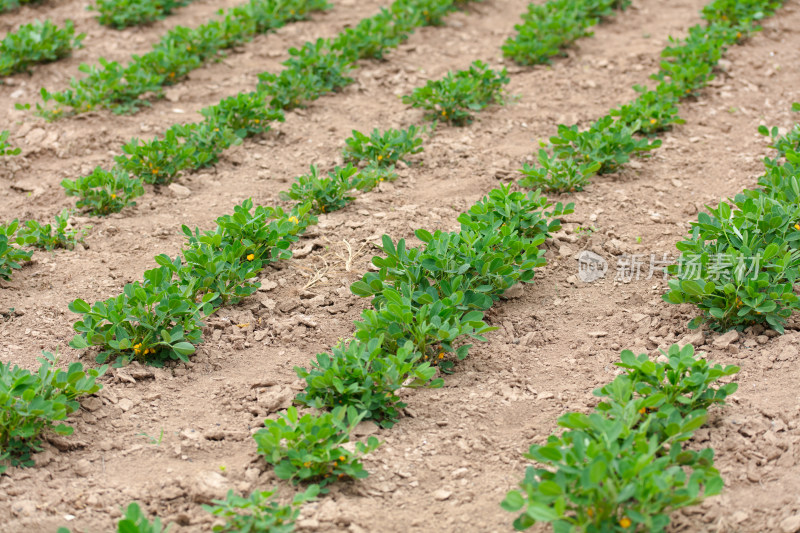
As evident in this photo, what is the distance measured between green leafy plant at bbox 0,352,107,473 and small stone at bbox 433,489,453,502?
4.72 ft

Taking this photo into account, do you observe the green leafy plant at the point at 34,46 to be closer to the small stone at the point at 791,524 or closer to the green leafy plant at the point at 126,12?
the green leafy plant at the point at 126,12

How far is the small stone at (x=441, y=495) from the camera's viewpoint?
2.87 meters

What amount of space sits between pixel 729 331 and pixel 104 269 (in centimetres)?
334

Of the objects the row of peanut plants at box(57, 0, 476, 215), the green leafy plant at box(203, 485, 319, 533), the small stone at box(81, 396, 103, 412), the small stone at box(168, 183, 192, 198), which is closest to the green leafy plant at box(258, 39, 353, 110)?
the row of peanut plants at box(57, 0, 476, 215)

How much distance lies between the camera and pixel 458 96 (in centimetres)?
600

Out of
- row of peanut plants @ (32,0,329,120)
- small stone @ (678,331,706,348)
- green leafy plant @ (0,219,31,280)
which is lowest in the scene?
small stone @ (678,331,706,348)

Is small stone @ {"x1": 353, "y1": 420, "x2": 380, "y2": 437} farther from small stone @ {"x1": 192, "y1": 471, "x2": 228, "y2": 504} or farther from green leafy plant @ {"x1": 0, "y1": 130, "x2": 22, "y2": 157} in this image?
green leafy plant @ {"x1": 0, "y1": 130, "x2": 22, "y2": 157}

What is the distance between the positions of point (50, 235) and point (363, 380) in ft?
8.27

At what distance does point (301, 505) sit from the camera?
279 cm

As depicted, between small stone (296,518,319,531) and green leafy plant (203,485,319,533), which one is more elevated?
green leafy plant (203,485,319,533)

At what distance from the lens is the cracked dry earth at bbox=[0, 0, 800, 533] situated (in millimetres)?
2871

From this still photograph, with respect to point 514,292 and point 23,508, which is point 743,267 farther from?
point 23,508

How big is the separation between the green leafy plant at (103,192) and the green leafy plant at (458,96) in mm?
2233

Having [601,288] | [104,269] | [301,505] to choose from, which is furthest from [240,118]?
[301,505]
